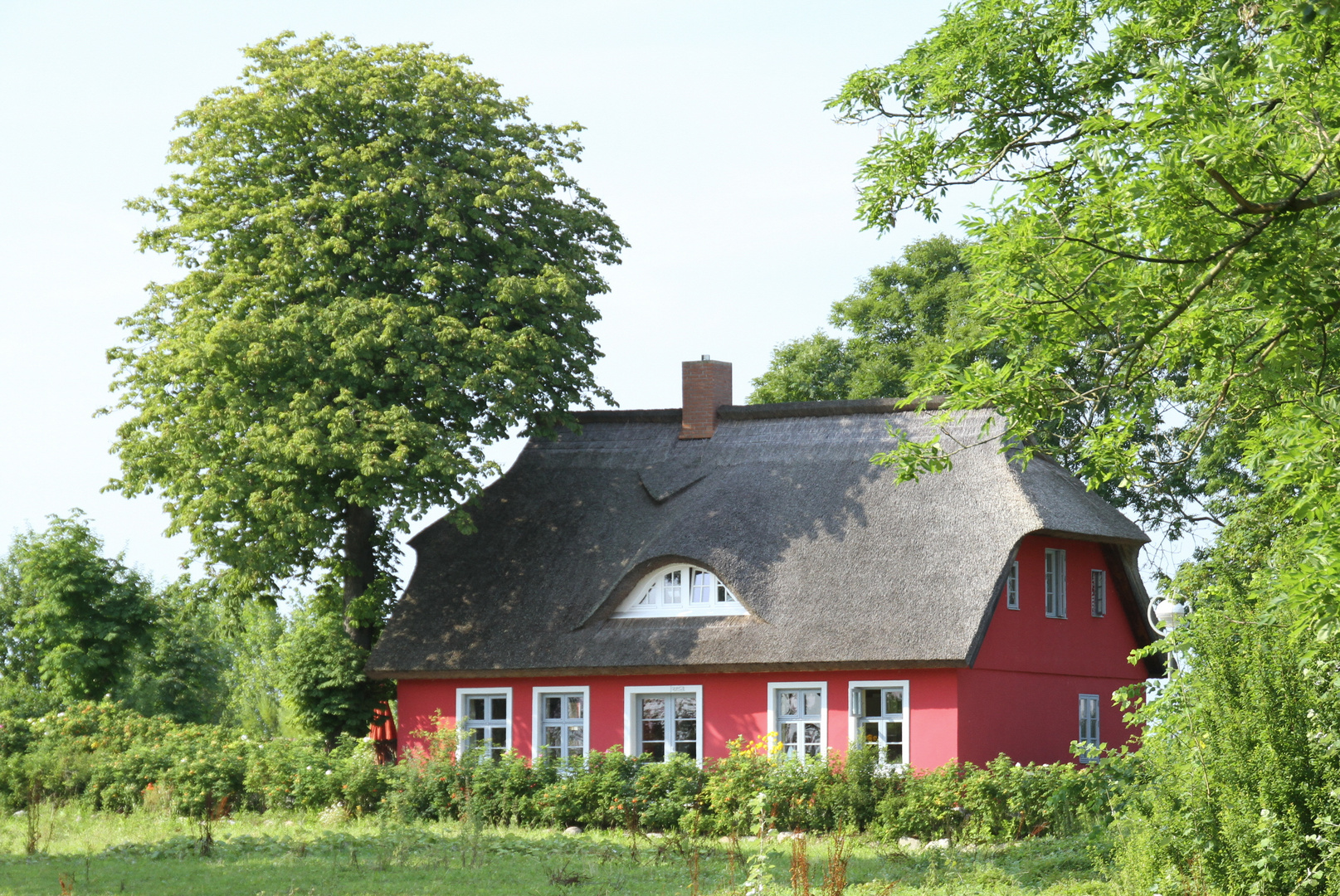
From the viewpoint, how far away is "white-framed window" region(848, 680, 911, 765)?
20.2m

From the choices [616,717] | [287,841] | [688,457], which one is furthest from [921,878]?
[688,457]

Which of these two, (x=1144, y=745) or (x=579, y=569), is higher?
(x=579, y=569)

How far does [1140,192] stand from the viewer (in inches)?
337

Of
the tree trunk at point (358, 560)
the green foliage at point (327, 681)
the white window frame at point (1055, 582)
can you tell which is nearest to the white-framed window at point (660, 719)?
the green foliage at point (327, 681)

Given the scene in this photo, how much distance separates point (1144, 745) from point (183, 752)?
614 inches

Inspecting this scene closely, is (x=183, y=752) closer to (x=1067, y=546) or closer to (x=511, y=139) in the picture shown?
(x=511, y=139)

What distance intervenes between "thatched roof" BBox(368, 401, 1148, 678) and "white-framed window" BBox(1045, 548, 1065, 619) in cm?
85

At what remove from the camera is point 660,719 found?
71.3 feet

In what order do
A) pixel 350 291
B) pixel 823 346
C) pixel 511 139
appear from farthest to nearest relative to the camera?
pixel 823 346 < pixel 511 139 < pixel 350 291

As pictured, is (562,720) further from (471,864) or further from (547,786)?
(471,864)

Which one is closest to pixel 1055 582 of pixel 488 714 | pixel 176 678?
pixel 488 714

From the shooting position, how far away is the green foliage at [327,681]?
2303 cm

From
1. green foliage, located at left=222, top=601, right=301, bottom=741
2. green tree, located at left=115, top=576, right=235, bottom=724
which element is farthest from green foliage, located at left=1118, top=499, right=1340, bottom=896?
green foliage, located at left=222, top=601, right=301, bottom=741

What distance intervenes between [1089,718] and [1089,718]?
39mm
